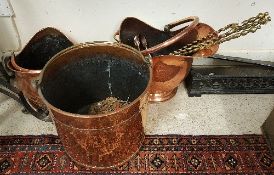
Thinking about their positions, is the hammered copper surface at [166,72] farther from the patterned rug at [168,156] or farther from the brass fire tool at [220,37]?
the patterned rug at [168,156]

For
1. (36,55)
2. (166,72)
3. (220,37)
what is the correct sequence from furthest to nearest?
(36,55), (166,72), (220,37)

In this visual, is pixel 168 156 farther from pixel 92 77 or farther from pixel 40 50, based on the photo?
pixel 40 50

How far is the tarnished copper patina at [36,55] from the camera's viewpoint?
1.54m

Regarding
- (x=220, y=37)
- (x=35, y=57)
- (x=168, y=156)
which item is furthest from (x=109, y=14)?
(x=168, y=156)

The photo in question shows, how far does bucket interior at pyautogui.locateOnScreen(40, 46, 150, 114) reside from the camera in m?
1.37

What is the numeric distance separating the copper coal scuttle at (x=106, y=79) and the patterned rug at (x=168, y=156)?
0.13 metres

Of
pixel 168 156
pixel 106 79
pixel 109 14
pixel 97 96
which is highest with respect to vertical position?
pixel 109 14

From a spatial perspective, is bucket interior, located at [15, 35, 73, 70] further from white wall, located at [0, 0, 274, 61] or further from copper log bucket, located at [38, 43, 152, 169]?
copper log bucket, located at [38, 43, 152, 169]

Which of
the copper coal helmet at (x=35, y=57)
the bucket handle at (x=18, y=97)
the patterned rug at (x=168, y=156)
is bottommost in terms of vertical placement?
the patterned rug at (x=168, y=156)

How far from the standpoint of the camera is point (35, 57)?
1.68 m

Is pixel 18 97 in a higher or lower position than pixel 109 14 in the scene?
lower

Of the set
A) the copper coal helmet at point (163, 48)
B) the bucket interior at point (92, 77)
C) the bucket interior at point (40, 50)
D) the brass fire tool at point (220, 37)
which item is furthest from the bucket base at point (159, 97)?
the bucket interior at point (40, 50)

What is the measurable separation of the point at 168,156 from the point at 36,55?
91 centimetres

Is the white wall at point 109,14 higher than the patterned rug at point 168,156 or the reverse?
higher
